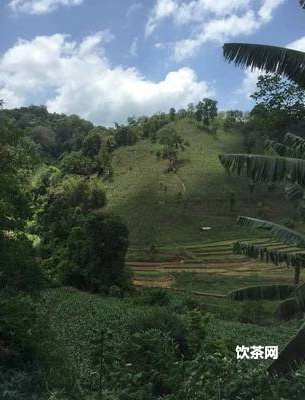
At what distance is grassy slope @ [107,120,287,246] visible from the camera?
227 feet

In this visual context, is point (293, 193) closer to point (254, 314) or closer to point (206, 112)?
point (254, 314)

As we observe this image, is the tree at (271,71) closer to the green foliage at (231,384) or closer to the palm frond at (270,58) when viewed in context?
the palm frond at (270,58)

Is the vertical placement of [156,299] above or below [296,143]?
below

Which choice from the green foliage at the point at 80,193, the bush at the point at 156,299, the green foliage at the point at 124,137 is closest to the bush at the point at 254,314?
the bush at the point at 156,299

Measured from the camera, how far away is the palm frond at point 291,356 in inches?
266

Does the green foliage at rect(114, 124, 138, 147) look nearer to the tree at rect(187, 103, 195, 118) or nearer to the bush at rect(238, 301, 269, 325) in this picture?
the tree at rect(187, 103, 195, 118)

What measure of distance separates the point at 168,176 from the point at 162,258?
30.2 meters

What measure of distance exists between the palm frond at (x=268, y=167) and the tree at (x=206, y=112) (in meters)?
97.9

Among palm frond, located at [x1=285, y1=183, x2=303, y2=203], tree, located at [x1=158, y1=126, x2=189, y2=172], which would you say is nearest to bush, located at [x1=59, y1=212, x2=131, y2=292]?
palm frond, located at [x1=285, y1=183, x2=303, y2=203]

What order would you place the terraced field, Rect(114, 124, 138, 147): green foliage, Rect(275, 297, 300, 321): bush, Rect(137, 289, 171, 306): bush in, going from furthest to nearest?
Rect(114, 124, 138, 147): green foliage, the terraced field, Rect(137, 289, 171, 306): bush, Rect(275, 297, 300, 321): bush

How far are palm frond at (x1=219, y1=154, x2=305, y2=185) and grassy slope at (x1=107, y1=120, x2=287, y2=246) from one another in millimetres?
58558

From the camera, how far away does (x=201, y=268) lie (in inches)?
2035

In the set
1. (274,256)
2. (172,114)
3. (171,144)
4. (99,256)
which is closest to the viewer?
(274,256)

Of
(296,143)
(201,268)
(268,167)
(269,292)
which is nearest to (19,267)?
(269,292)
